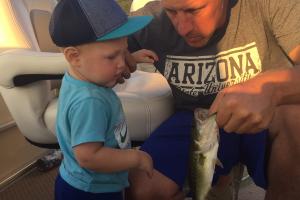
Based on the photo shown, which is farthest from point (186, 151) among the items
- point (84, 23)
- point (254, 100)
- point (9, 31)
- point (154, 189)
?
point (9, 31)

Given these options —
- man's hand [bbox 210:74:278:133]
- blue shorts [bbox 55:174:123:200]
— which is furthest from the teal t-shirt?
man's hand [bbox 210:74:278:133]

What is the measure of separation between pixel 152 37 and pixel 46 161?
1362 millimetres

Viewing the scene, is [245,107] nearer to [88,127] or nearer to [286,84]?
[286,84]

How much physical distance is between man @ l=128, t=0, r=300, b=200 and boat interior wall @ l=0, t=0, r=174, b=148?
120 mm

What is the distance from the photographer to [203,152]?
167 centimetres

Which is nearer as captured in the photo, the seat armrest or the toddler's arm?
the toddler's arm

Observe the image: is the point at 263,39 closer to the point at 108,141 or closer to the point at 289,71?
the point at 289,71

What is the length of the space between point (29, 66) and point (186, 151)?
909 mm

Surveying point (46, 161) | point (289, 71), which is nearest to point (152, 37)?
point (289, 71)

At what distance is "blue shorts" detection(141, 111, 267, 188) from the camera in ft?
6.81

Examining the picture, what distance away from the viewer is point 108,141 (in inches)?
70.1

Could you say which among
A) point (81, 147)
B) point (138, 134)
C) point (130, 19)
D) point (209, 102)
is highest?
point (130, 19)

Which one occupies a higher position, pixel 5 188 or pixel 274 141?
pixel 274 141

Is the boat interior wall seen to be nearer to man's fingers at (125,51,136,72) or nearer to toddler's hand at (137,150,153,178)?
man's fingers at (125,51,136,72)
